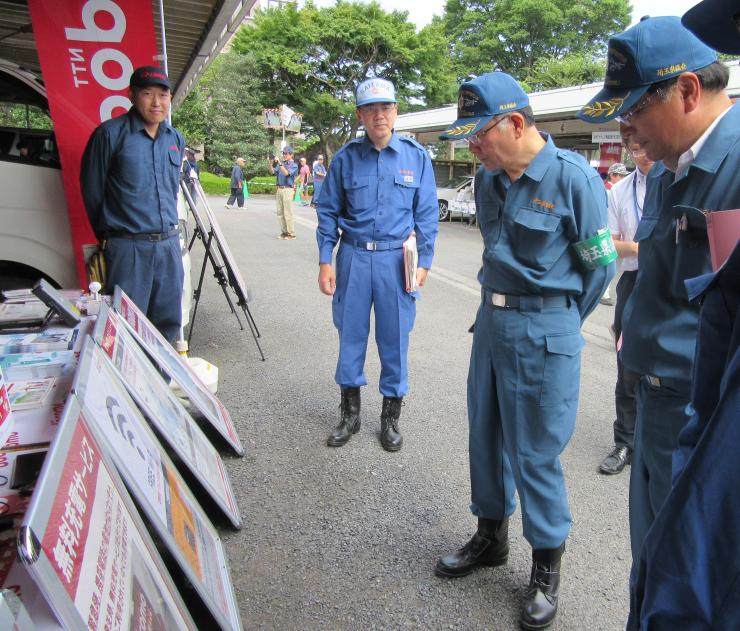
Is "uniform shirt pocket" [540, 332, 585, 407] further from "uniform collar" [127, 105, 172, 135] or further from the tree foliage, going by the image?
the tree foliage

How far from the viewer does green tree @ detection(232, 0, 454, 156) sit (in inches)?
1167

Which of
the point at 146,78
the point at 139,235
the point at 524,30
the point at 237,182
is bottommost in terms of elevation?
the point at 237,182

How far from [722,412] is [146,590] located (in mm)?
1327

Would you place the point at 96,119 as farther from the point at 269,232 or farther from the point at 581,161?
the point at 269,232

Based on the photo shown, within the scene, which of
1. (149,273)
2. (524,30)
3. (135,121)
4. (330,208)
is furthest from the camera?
(524,30)

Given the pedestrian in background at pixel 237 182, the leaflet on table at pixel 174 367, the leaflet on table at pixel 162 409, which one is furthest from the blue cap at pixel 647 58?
the pedestrian in background at pixel 237 182

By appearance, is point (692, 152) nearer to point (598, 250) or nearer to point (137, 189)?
point (598, 250)

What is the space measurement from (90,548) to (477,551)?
1700 millimetres

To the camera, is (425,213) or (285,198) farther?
(285,198)

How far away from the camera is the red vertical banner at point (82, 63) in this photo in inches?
170

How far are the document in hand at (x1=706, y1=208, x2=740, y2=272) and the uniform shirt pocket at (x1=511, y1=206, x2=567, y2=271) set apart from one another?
0.83 m

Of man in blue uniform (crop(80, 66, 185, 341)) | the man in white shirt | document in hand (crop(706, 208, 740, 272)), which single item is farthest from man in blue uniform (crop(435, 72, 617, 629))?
man in blue uniform (crop(80, 66, 185, 341))

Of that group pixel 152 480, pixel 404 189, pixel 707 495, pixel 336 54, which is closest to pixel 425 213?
pixel 404 189

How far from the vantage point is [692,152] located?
59.0 inches
